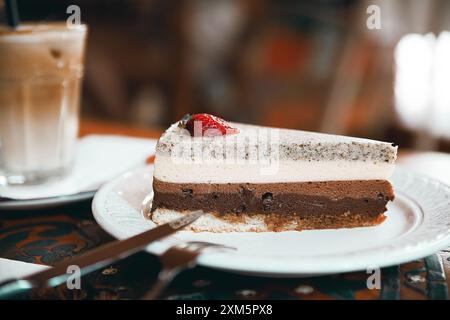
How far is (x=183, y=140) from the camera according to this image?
120 centimetres

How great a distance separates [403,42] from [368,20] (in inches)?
24.5

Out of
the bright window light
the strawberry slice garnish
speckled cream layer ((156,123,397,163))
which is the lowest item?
the bright window light

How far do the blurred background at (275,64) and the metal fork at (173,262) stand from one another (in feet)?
7.30

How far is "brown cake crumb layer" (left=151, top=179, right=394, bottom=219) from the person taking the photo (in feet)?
4.00

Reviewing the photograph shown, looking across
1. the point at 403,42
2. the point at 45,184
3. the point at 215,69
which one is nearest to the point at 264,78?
the point at 215,69

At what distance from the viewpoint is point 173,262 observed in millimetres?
862

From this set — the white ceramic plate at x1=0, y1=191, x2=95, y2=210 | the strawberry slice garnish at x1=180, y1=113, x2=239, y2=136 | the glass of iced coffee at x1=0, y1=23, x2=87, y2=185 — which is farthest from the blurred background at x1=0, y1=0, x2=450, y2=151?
the white ceramic plate at x1=0, y1=191, x2=95, y2=210

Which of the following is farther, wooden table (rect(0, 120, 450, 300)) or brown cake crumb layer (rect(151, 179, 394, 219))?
brown cake crumb layer (rect(151, 179, 394, 219))

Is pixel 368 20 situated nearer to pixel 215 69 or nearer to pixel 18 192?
pixel 215 69

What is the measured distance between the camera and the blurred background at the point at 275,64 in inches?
124

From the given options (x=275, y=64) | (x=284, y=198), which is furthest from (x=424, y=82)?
(x=284, y=198)

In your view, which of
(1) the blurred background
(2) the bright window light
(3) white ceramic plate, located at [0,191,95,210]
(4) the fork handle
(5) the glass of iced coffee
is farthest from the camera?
(2) the bright window light

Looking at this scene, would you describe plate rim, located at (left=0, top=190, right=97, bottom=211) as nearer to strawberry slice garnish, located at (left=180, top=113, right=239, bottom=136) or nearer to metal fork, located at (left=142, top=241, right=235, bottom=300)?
strawberry slice garnish, located at (left=180, top=113, right=239, bottom=136)

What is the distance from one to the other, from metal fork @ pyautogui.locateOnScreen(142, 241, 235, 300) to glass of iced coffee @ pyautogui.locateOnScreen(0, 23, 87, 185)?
69cm
